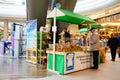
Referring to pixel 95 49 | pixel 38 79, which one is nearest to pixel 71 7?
pixel 95 49

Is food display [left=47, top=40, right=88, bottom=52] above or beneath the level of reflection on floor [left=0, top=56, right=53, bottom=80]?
above

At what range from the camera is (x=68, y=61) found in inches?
242

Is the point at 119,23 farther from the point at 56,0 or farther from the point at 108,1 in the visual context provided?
the point at 56,0

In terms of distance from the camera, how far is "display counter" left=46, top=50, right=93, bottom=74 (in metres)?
6.02

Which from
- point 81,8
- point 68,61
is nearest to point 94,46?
point 68,61

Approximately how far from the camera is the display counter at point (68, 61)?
19.7ft

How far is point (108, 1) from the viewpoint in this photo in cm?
1262

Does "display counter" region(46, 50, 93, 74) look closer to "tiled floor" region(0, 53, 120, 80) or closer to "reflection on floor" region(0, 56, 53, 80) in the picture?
"tiled floor" region(0, 53, 120, 80)

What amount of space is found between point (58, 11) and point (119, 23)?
13.4 meters

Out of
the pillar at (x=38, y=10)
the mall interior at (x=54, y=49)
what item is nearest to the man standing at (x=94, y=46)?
the mall interior at (x=54, y=49)

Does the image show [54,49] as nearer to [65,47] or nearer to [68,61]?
[65,47]

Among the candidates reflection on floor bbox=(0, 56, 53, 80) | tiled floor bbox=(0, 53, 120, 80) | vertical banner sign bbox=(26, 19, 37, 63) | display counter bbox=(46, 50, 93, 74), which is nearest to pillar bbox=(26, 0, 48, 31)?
vertical banner sign bbox=(26, 19, 37, 63)

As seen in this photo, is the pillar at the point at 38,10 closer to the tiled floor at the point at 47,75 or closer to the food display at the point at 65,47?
the food display at the point at 65,47

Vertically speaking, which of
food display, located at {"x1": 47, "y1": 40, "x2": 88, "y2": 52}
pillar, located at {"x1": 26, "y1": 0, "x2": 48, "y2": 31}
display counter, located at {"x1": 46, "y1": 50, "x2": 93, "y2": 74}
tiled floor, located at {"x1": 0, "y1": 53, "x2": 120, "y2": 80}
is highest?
pillar, located at {"x1": 26, "y1": 0, "x2": 48, "y2": 31}
